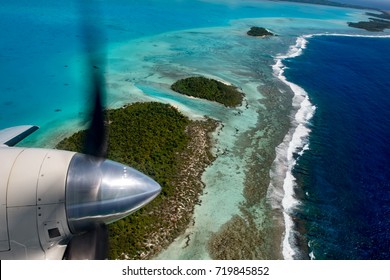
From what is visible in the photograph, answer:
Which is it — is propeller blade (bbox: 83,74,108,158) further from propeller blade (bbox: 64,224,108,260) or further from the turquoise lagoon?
the turquoise lagoon

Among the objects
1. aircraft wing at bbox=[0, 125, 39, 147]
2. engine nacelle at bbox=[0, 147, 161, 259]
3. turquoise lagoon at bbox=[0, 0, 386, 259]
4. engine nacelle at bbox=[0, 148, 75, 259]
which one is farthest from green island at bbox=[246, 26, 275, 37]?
engine nacelle at bbox=[0, 148, 75, 259]

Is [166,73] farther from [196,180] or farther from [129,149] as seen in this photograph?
[196,180]

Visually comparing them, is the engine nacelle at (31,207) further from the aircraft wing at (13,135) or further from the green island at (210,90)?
the green island at (210,90)

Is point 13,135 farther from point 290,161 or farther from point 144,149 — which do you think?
point 290,161

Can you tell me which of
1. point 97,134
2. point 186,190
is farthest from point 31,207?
point 186,190

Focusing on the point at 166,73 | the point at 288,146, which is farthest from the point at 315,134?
the point at 166,73

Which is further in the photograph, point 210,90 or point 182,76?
point 182,76

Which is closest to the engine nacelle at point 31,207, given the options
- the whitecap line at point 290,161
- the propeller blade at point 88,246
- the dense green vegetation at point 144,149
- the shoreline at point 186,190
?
the propeller blade at point 88,246
